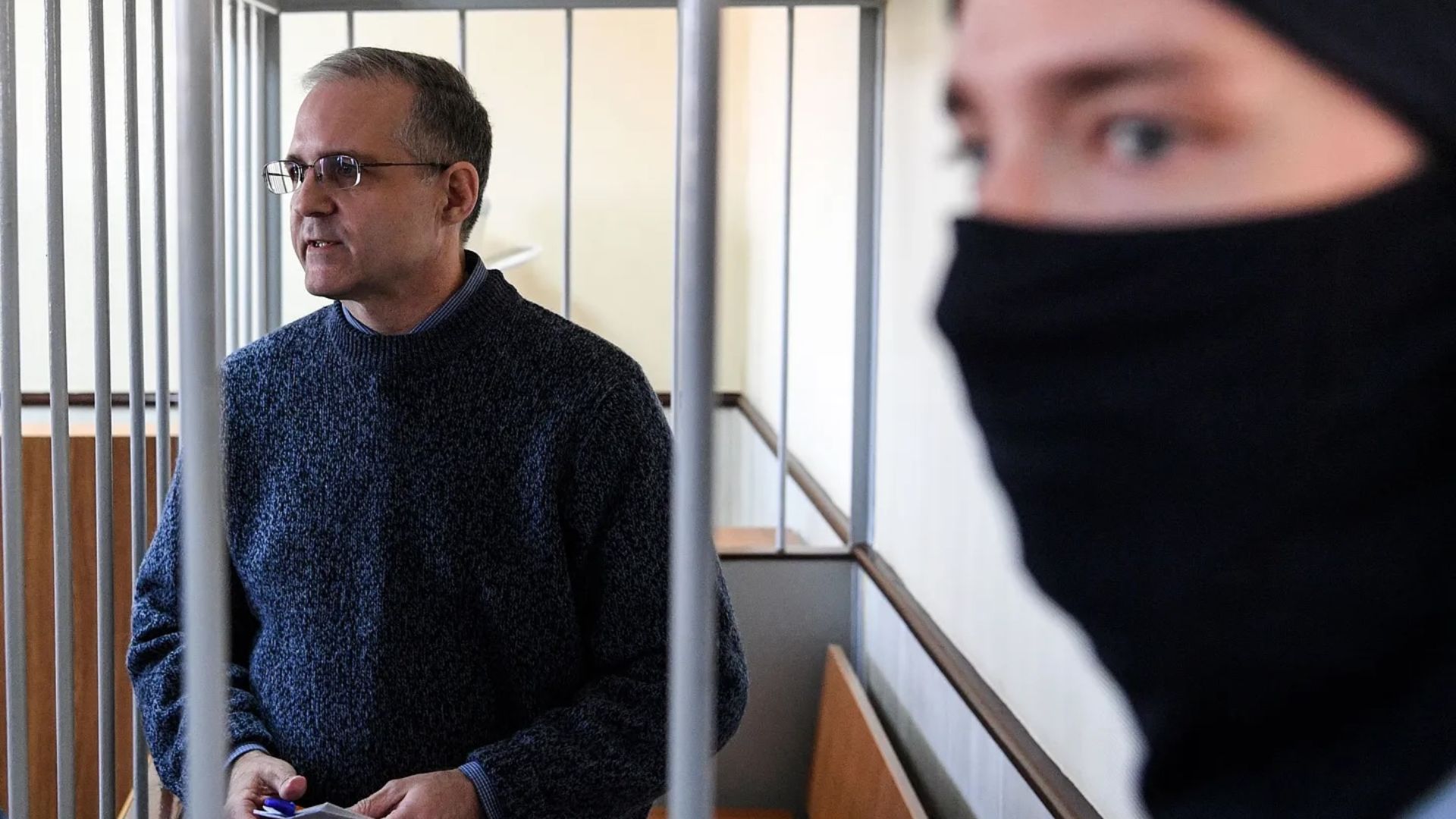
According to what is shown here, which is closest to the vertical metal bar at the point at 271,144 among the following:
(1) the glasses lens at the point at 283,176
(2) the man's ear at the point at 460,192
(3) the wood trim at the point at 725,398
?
(1) the glasses lens at the point at 283,176

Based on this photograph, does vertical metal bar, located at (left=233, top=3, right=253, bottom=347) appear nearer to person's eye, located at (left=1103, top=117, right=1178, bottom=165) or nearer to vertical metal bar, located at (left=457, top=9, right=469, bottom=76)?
vertical metal bar, located at (left=457, top=9, right=469, bottom=76)

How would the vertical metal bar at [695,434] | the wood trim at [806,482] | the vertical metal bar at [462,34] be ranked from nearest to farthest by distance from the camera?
the vertical metal bar at [695,434] → the vertical metal bar at [462,34] → the wood trim at [806,482]

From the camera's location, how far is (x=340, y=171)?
135cm

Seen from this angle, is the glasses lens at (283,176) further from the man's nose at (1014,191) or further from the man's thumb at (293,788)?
the man's nose at (1014,191)

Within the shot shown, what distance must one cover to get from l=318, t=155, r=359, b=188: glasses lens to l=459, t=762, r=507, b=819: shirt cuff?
620 mm

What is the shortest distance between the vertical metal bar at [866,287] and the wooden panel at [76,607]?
129 cm

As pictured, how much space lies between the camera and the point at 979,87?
1.23ft

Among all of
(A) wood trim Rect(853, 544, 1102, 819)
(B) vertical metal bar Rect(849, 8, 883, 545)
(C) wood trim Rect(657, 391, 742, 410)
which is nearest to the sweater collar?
(A) wood trim Rect(853, 544, 1102, 819)

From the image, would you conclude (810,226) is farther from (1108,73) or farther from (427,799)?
(1108,73)

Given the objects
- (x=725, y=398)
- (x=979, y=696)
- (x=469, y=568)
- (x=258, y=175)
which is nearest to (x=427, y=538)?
(x=469, y=568)

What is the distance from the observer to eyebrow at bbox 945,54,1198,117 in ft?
1.15

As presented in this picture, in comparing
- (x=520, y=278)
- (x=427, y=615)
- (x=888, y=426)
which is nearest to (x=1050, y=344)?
(x=427, y=615)

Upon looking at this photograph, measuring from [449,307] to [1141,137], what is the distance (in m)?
1.06

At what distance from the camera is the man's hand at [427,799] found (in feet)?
3.89
